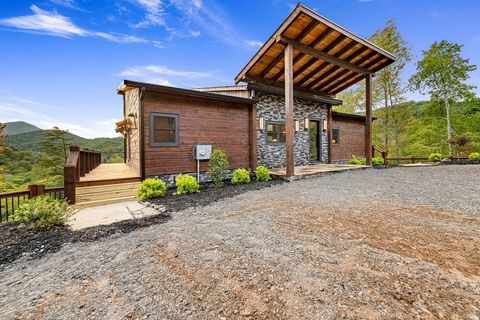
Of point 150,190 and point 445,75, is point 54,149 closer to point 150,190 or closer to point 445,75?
point 150,190

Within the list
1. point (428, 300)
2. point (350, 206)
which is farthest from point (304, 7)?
point (428, 300)

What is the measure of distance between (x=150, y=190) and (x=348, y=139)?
40.3 ft

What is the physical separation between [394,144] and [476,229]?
759 inches

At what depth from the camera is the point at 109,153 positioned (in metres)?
19.4

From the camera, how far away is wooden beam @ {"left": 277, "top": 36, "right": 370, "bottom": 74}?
6.92m

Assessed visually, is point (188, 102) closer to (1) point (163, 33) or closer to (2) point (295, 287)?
(2) point (295, 287)

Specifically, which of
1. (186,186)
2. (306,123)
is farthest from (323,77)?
(186,186)

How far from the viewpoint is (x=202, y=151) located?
677cm

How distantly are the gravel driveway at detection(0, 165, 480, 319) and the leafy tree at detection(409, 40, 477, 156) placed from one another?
17.7 meters

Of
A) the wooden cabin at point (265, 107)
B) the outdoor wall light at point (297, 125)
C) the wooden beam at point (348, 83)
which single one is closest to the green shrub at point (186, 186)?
the wooden cabin at point (265, 107)

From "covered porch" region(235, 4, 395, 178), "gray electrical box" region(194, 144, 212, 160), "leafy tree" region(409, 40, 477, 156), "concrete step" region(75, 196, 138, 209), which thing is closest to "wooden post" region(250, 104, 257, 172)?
Answer: "covered porch" region(235, 4, 395, 178)

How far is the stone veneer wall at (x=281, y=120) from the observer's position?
29.2ft

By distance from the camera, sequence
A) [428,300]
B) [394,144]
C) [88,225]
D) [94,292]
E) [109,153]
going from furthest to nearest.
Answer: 1. [109,153]
2. [394,144]
3. [88,225]
4. [94,292]
5. [428,300]

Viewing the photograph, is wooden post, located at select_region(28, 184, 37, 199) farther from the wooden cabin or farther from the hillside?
the hillside
